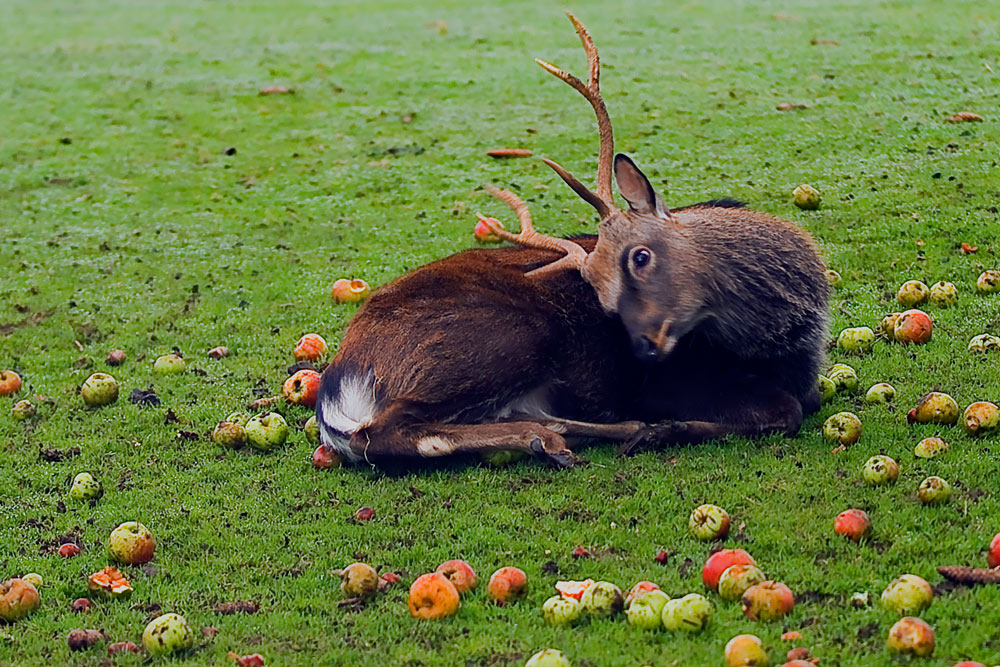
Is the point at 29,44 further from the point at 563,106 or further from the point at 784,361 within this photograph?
the point at 784,361

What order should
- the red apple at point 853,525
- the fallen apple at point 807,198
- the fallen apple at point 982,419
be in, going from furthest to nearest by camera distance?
the fallen apple at point 807,198
the fallen apple at point 982,419
the red apple at point 853,525

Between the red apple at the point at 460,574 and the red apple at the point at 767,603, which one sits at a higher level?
the red apple at the point at 767,603

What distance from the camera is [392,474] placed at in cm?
526

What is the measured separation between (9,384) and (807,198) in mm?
5016

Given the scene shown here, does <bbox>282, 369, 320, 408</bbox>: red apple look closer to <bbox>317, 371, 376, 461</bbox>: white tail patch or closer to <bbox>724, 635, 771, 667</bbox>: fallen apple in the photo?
<bbox>317, 371, 376, 461</bbox>: white tail patch

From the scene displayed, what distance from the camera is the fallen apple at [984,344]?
6.03 meters

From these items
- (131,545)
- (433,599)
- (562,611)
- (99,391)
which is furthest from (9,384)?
(562,611)

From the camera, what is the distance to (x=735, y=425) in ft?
17.8

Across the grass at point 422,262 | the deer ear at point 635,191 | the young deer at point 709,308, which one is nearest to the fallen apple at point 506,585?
the grass at point 422,262

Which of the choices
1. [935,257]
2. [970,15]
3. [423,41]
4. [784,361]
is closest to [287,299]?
[784,361]

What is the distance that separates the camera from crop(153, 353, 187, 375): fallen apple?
6.70 m

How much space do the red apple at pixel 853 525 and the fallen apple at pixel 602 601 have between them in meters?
0.88

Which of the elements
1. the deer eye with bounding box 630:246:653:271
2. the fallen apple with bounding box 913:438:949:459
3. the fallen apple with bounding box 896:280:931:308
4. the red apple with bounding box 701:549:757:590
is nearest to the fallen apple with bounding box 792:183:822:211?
the fallen apple with bounding box 896:280:931:308

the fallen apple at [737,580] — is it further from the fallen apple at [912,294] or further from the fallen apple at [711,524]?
the fallen apple at [912,294]
